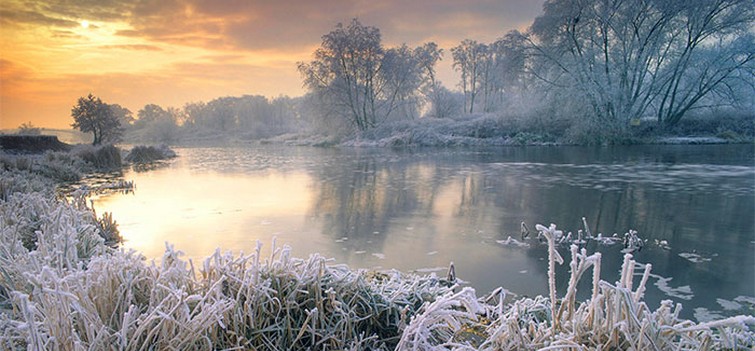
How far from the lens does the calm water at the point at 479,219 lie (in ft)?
13.3

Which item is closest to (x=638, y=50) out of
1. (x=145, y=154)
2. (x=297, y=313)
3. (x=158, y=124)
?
(x=145, y=154)

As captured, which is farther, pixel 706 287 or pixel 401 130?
pixel 401 130

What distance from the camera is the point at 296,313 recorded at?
221 centimetres

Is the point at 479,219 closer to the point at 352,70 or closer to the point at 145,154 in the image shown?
the point at 145,154

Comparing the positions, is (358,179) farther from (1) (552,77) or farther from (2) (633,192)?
(1) (552,77)

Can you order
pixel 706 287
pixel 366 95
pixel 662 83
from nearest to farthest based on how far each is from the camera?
pixel 706 287
pixel 662 83
pixel 366 95

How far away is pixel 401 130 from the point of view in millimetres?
34156

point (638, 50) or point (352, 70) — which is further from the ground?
point (352, 70)

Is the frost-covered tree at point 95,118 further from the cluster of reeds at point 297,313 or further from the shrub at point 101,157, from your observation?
the cluster of reeds at point 297,313

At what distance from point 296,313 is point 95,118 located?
30284 millimetres

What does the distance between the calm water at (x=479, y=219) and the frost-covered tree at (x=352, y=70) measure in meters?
24.9

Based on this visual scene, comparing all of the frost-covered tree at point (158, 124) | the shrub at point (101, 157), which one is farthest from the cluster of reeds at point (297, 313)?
the frost-covered tree at point (158, 124)

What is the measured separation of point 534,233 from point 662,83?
25.3 metres

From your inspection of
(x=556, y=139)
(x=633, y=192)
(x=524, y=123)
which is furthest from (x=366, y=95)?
(x=633, y=192)
